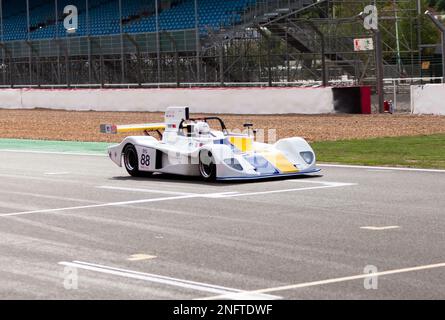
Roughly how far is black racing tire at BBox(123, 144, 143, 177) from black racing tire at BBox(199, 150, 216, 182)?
→ 1.51m

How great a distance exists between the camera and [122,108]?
38062 mm

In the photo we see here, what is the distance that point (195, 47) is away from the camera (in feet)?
138

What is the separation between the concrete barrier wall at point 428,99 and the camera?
2800 centimetres

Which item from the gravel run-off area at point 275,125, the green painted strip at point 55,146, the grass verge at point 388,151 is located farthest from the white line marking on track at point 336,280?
the gravel run-off area at point 275,125

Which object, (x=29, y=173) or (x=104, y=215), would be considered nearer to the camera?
(x=104, y=215)

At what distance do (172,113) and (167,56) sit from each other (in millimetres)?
26632

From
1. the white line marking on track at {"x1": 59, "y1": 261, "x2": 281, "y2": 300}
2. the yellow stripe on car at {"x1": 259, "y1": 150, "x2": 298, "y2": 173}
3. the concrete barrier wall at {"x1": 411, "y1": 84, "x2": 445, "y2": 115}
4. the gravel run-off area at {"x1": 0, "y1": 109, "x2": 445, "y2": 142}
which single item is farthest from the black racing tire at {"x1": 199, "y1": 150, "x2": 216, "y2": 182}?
the concrete barrier wall at {"x1": 411, "y1": 84, "x2": 445, "y2": 115}

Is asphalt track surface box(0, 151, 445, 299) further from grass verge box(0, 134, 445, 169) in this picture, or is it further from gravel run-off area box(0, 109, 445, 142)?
gravel run-off area box(0, 109, 445, 142)

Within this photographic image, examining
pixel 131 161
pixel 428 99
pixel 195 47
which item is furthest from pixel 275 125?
pixel 195 47

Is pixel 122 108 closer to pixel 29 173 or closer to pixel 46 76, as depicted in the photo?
pixel 46 76

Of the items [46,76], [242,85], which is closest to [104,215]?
[242,85]
